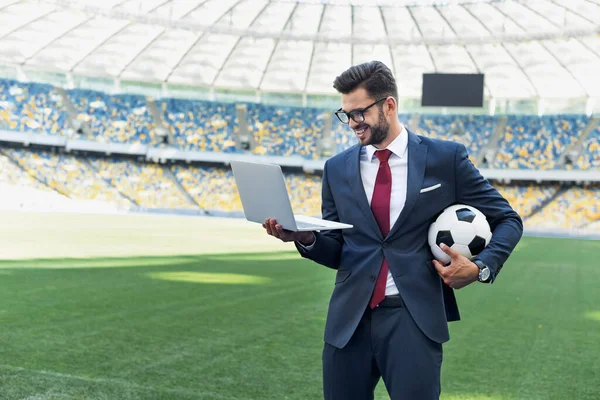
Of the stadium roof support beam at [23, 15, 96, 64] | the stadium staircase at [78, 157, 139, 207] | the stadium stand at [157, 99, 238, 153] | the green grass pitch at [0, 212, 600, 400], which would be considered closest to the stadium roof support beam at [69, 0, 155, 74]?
the stadium roof support beam at [23, 15, 96, 64]

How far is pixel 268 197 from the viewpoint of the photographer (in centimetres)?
300

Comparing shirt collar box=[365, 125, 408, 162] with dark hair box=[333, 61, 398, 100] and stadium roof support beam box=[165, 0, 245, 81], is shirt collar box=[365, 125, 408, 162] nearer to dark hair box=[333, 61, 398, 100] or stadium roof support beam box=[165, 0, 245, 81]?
dark hair box=[333, 61, 398, 100]

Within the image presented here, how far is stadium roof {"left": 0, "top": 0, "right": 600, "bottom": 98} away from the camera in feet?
116

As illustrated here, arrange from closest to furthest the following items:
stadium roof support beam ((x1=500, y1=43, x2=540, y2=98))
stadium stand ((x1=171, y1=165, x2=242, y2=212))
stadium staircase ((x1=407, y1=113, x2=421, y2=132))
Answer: stadium roof support beam ((x1=500, y1=43, x2=540, y2=98)) < stadium stand ((x1=171, y1=165, x2=242, y2=212)) < stadium staircase ((x1=407, y1=113, x2=421, y2=132))

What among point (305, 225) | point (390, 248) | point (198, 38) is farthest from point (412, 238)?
point (198, 38)

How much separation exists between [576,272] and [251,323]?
10713 mm

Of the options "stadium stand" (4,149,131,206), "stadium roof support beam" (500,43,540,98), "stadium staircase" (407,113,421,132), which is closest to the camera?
"stadium roof support beam" (500,43,540,98)

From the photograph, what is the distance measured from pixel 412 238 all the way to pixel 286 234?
20.3 inches

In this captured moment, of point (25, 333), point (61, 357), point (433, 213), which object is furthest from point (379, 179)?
point (25, 333)

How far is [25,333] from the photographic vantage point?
6.99 metres

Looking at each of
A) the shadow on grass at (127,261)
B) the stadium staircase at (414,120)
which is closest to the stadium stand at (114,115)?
the stadium staircase at (414,120)

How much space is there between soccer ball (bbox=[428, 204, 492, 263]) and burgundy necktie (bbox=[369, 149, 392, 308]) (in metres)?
0.20

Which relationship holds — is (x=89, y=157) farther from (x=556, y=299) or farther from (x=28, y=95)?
(x=556, y=299)

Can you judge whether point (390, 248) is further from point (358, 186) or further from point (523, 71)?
point (523, 71)
